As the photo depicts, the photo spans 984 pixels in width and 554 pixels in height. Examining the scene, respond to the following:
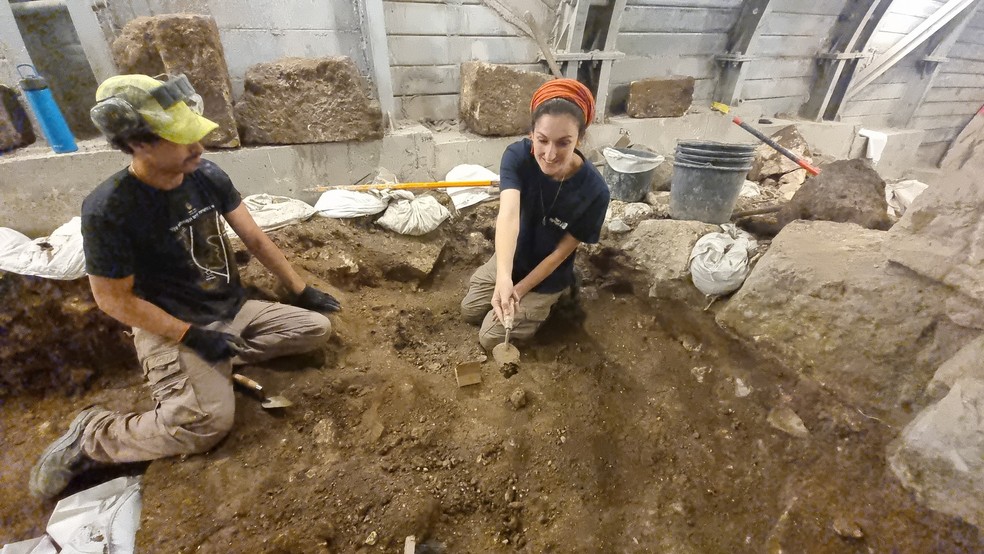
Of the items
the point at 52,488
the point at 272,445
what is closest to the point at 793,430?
the point at 272,445

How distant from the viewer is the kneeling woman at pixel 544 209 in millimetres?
1888

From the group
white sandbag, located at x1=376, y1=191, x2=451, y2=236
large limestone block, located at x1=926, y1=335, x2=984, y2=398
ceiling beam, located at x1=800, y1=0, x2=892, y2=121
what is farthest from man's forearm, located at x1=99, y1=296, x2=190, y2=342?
ceiling beam, located at x1=800, y1=0, x2=892, y2=121

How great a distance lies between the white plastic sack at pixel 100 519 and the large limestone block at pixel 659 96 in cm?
514

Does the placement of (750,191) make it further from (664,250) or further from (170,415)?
(170,415)

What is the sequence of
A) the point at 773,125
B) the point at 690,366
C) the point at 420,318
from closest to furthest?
the point at 690,366, the point at 420,318, the point at 773,125

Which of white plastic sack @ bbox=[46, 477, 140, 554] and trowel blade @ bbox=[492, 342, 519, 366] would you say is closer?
white plastic sack @ bbox=[46, 477, 140, 554]

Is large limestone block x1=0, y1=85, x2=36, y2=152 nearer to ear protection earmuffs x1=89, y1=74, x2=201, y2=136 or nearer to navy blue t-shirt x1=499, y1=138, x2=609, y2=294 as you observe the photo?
ear protection earmuffs x1=89, y1=74, x2=201, y2=136

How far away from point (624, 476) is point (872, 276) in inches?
58.6

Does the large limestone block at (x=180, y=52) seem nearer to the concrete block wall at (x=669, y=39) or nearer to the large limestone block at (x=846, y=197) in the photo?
the concrete block wall at (x=669, y=39)

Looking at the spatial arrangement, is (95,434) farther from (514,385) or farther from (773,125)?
(773,125)

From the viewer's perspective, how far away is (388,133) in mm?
3605

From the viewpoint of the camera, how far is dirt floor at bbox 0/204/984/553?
154 cm

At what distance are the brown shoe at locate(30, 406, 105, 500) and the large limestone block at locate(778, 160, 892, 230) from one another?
4344 millimetres

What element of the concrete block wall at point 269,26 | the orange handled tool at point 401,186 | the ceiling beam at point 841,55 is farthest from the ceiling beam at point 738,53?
the concrete block wall at point 269,26
